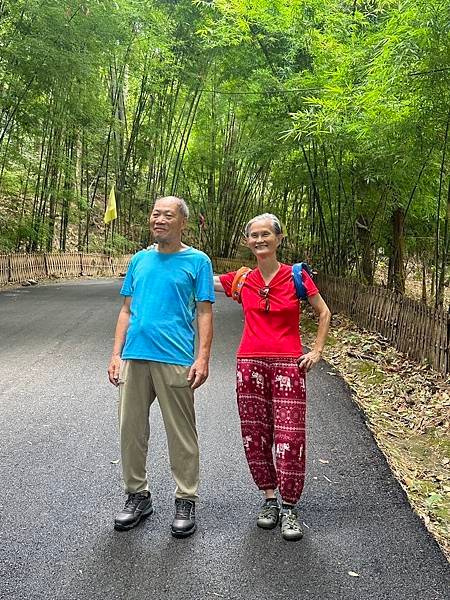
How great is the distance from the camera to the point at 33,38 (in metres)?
10.8

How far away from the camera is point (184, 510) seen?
A: 8.70 ft

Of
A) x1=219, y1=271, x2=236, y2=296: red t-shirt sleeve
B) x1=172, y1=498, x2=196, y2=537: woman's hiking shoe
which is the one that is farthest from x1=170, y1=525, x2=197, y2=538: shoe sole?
x1=219, y1=271, x2=236, y2=296: red t-shirt sleeve

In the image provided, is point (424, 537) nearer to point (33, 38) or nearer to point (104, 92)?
point (33, 38)

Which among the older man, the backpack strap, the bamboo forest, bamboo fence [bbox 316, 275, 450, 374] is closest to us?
the older man

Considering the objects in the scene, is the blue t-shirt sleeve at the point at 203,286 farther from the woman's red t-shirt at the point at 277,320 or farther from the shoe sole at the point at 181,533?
the shoe sole at the point at 181,533

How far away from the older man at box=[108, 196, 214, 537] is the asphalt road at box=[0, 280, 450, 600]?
0.21 metres

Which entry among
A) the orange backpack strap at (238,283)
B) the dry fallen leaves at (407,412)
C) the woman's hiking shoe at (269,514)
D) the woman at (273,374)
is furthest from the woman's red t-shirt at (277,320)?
the dry fallen leaves at (407,412)

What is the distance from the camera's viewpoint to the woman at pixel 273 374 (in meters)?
2.73

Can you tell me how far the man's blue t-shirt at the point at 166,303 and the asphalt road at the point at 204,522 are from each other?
2.41 feet

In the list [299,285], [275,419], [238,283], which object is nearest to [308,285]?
[299,285]

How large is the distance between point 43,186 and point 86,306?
6382 mm

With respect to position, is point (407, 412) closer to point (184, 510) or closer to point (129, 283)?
point (184, 510)

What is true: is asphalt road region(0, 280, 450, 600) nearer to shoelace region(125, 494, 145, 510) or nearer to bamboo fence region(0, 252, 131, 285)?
shoelace region(125, 494, 145, 510)

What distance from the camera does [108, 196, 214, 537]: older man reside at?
2.66 m
